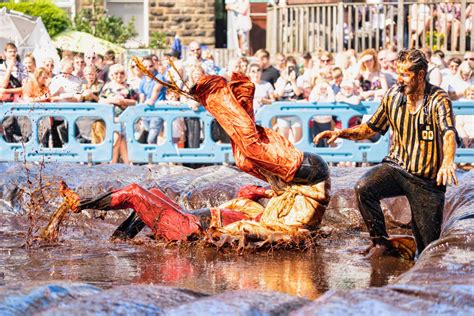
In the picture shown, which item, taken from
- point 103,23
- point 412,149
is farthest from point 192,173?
point 103,23

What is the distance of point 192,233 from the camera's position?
26.2ft

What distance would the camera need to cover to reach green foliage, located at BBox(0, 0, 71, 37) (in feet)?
74.1

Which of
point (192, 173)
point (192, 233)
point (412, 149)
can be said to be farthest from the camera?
point (192, 173)

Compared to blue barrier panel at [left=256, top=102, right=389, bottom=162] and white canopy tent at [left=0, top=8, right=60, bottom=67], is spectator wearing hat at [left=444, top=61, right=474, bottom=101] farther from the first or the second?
white canopy tent at [left=0, top=8, right=60, bottom=67]

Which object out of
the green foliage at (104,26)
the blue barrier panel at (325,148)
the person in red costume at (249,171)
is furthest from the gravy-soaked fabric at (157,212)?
the green foliage at (104,26)

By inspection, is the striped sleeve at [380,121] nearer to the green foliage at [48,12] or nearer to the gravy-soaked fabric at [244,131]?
the gravy-soaked fabric at [244,131]

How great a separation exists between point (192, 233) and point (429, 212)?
64.4 inches

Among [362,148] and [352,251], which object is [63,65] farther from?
[352,251]

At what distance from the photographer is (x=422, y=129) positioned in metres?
7.43

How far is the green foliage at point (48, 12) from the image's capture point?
2258 cm

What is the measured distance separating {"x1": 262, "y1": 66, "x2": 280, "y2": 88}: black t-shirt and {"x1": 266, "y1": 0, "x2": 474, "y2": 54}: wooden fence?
499cm

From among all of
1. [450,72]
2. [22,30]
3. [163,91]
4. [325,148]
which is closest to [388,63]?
[450,72]

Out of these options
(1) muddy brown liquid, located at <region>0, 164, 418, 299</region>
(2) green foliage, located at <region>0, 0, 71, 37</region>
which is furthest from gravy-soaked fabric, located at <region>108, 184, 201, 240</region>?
(2) green foliage, located at <region>0, 0, 71, 37</region>

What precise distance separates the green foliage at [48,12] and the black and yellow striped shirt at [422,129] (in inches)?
611
